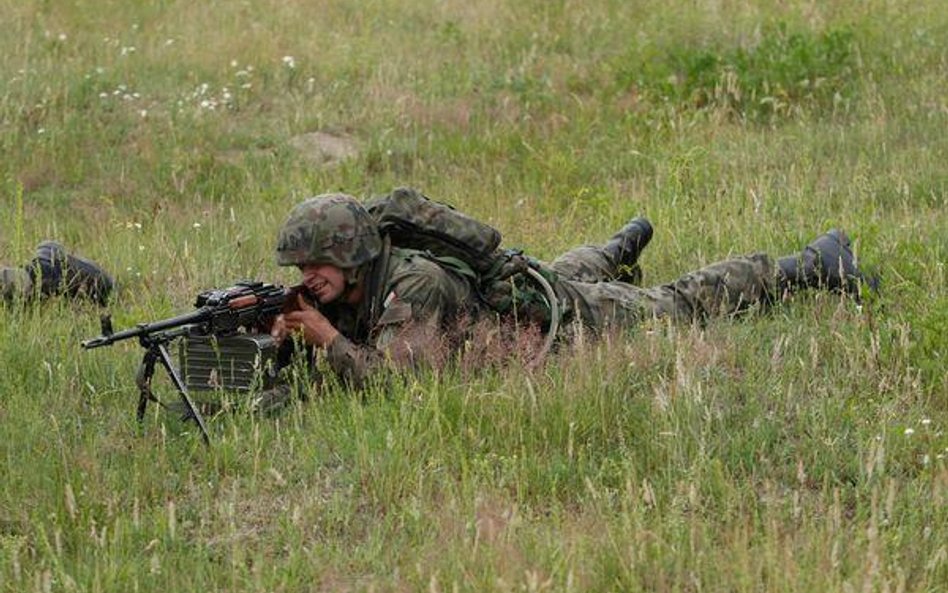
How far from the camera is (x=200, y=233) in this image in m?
10.5

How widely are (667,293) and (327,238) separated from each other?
78.0 inches

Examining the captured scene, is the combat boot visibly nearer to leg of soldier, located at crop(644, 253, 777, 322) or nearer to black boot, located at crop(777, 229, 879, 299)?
leg of soldier, located at crop(644, 253, 777, 322)

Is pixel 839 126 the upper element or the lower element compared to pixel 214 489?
upper

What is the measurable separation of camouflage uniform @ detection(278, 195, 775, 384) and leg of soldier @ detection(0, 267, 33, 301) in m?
1.98

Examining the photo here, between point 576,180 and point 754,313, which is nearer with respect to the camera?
point 754,313

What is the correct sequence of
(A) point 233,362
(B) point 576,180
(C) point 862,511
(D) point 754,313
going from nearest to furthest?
(C) point 862,511, (A) point 233,362, (D) point 754,313, (B) point 576,180

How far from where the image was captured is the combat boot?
898 cm

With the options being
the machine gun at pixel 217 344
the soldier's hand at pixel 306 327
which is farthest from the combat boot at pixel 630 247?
the machine gun at pixel 217 344

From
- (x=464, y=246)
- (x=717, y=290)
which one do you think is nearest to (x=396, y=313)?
(x=464, y=246)

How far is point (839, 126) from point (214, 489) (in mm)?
6816

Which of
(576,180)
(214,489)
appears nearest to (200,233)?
(576,180)

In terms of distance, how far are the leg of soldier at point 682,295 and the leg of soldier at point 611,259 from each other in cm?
26

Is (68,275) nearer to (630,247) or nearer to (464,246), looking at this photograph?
(464,246)

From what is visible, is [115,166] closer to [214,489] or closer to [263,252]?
[263,252]
